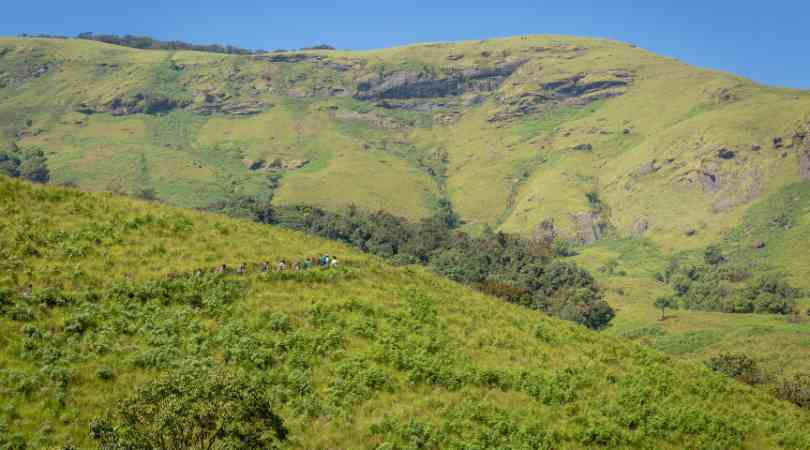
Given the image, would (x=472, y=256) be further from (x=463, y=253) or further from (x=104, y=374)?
(x=104, y=374)

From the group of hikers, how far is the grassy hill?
0.82 m

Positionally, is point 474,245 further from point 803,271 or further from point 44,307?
point 44,307

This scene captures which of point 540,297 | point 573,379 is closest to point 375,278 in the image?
point 573,379

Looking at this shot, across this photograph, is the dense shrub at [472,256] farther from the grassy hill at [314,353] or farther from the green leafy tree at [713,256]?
the grassy hill at [314,353]

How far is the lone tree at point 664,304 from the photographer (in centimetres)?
12762

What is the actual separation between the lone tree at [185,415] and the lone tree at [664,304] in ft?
376

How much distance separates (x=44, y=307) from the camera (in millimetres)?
30766

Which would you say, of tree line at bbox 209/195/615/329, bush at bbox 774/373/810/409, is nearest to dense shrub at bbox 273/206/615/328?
tree line at bbox 209/195/615/329

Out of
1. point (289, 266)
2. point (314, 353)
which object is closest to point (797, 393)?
point (289, 266)

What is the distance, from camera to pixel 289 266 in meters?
41.9

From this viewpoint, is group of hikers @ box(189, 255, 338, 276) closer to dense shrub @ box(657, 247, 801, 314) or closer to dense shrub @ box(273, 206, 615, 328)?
dense shrub @ box(273, 206, 615, 328)

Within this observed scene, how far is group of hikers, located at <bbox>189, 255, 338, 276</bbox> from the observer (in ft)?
127

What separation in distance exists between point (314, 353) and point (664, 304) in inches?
4496

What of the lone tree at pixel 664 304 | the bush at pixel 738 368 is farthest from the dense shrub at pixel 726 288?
the bush at pixel 738 368
